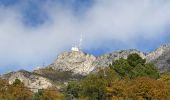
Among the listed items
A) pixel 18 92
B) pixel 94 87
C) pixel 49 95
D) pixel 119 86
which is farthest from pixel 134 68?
pixel 18 92

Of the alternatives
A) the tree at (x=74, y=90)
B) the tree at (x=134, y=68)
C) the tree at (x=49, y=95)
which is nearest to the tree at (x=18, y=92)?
the tree at (x=49, y=95)

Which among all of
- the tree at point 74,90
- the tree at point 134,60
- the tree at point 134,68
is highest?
the tree at point 134,60

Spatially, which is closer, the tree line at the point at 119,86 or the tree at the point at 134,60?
the tree line at the point at 119,86

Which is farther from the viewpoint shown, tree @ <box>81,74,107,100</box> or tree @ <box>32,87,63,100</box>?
tree @ <box>32,87,63,100</box>

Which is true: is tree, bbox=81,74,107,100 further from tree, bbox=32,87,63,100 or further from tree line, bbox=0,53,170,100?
tree, bbox=32,87,63,100

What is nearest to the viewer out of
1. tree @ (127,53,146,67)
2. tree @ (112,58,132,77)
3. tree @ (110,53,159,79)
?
tree @ (110,53,159,79)

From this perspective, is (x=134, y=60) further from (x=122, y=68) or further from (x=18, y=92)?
(x=18, y=92)

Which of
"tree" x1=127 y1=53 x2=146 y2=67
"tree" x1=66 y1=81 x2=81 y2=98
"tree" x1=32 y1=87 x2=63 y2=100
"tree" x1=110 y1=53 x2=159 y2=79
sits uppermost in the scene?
"tree" x1=127 y1=53 x2=146 y2=67

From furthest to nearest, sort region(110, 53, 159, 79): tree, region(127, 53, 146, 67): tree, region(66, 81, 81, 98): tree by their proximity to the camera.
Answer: region(66, 81, 81, 98): tree → region(127, 53, 146, 67): tree → region(110, 53, 159, 79): tree

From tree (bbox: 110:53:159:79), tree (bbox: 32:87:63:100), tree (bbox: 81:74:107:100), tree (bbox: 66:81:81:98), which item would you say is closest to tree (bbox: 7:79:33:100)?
tree (bbox: 32:87:63:100)

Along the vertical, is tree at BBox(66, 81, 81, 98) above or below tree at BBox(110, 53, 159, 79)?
below

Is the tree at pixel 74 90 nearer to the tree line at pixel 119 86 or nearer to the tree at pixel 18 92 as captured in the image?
the tree line at pixel 119 86

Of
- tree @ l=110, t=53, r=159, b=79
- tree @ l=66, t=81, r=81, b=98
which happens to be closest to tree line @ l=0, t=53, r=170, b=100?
tree @ l=110, t=53, r=159, b=79

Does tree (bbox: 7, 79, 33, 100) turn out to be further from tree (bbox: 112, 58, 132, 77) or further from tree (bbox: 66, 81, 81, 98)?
tree (bbox: 112, 58, 132, 77)
